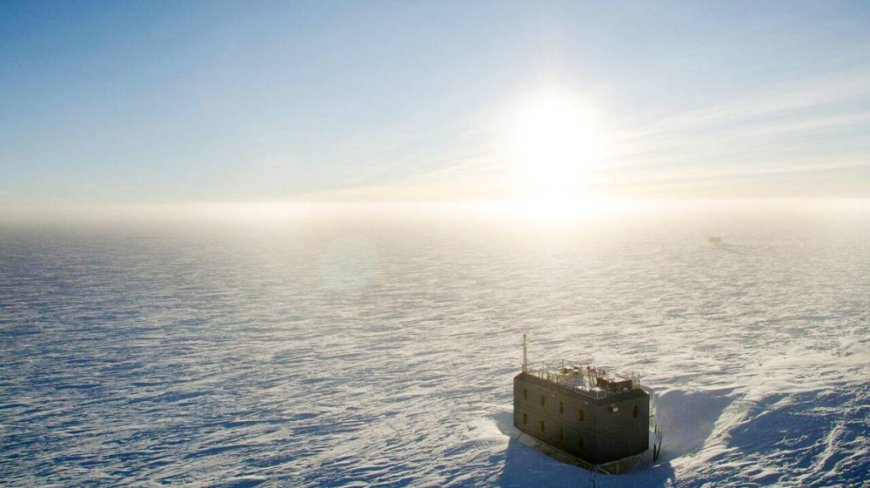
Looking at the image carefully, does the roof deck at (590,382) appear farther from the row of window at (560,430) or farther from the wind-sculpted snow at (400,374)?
the wind-sculpted snow at (400,374)

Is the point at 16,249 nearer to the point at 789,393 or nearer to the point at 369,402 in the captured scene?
the point at 369,402

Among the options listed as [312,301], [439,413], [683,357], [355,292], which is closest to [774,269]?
[683,357]

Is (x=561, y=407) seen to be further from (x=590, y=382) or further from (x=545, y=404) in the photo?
(x=590, y=382)

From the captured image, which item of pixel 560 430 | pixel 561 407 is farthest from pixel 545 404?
pixel 560 430

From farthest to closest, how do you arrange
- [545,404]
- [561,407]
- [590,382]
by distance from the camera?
[545,404]
[590,382]
[561,407]

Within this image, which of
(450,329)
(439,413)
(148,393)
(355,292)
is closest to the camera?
(439,413)

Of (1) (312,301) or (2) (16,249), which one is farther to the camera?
(2) (16,249)

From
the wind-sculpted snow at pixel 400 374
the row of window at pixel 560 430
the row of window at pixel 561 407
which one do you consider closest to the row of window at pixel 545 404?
the row of window at pixel 561 407

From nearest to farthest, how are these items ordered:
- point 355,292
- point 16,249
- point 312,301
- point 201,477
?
point 201,477
point 312,301
point 355,292
point 16,249
